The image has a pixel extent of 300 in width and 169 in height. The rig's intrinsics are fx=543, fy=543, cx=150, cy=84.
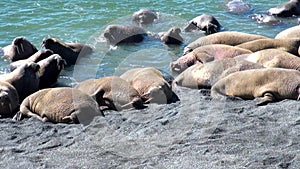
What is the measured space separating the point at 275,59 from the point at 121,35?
514cm

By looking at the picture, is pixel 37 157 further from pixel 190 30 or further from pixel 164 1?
pixel 164 1

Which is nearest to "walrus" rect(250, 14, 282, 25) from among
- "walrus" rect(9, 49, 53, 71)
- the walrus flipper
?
"walrus" rect(9, 49, 53, 71)

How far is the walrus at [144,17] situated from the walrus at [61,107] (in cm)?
721

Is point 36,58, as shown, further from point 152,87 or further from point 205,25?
point 205,25

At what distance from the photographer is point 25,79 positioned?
29.6 ft

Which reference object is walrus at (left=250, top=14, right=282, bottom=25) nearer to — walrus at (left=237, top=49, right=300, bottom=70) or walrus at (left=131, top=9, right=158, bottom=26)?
walrus at (left=131, top=9, right=158, bottom=26)

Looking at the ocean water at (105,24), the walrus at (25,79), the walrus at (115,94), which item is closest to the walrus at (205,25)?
the ocean water at (105,24)

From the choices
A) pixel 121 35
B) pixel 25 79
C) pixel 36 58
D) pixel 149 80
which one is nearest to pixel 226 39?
pixel 121 35

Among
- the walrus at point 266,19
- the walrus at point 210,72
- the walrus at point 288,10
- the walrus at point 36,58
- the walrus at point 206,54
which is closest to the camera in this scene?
the walrus at point 210,72

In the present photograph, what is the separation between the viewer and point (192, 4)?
16.9 meters

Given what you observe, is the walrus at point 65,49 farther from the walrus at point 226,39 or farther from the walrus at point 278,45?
the walrus at point 278,45

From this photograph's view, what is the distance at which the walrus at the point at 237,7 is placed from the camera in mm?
15875

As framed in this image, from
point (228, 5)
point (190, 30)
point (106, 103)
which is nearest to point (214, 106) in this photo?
point (106, 103)

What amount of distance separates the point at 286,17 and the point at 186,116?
8.96 m
